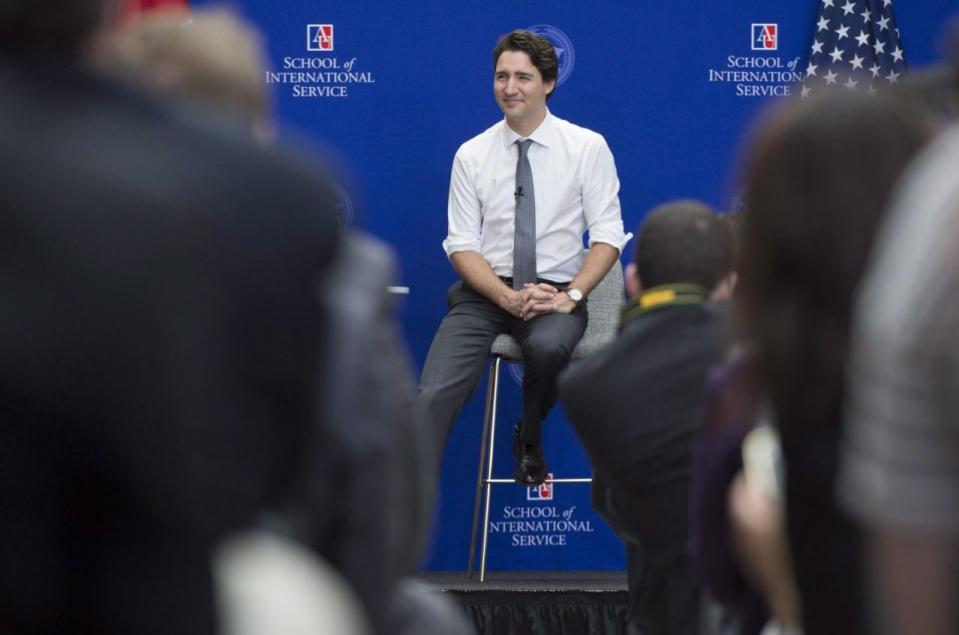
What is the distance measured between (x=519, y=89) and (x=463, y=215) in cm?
52

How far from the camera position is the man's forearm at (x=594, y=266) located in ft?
16.3

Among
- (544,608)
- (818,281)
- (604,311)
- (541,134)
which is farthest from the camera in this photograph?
(541,134)

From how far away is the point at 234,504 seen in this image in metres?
0.86

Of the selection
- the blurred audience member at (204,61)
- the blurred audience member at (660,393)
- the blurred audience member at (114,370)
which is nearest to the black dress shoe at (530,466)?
the blurred audience member at (660,393)

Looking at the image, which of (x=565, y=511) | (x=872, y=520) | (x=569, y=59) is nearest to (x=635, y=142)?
(x=569, y=59)

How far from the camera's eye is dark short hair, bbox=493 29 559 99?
5199 mm

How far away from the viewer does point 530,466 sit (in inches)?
191

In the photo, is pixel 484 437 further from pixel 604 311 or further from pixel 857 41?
pixel 857 41

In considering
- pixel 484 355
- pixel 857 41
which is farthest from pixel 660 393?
pixel 857 41

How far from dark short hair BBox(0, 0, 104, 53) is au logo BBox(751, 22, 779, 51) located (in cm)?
511

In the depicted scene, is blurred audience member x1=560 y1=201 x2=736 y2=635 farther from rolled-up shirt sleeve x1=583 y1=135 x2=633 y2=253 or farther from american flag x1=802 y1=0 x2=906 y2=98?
american flag x1=802 y1=0 x2=906 y2=98

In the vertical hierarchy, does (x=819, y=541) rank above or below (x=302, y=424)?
below

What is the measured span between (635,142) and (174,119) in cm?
494

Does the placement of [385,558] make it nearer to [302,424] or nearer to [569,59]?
[302,424]
